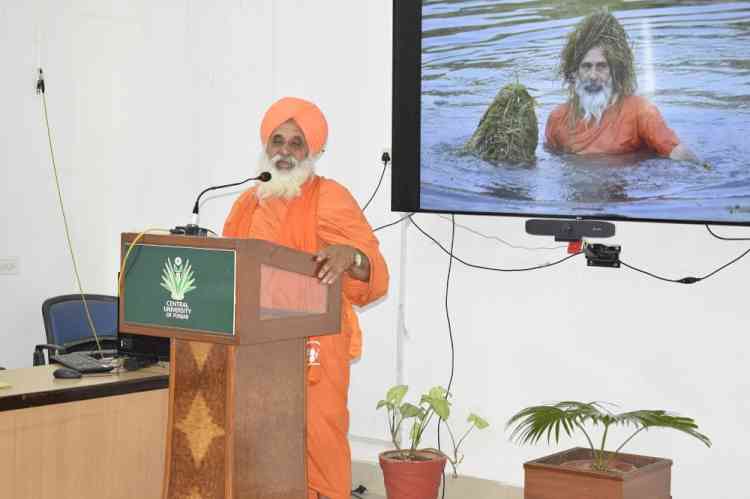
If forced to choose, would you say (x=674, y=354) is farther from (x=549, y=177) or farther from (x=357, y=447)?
(x=357, y=447)

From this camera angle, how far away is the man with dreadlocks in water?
407 centimetres

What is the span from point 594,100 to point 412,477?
5.52 ft

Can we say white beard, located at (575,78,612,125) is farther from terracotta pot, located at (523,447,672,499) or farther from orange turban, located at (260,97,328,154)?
terracotta pot, located at (523,447,672,499)

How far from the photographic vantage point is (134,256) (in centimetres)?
272

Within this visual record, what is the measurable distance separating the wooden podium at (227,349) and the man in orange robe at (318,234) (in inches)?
19.9

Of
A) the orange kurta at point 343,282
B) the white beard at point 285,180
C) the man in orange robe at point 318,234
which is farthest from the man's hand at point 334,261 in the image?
the white beard at point 285,180

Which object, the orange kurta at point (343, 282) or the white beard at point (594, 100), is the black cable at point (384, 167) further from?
the orange kurta at point (343, 282)

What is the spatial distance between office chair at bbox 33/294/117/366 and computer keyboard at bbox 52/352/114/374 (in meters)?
1.18

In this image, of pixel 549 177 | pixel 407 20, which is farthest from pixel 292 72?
pixel 549 177

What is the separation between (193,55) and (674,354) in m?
3.04

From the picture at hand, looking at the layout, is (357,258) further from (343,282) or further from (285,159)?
(285,159)

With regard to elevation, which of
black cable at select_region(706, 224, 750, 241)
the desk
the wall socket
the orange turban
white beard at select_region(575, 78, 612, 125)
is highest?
white beard at select_region(575, 78, 612, 125)

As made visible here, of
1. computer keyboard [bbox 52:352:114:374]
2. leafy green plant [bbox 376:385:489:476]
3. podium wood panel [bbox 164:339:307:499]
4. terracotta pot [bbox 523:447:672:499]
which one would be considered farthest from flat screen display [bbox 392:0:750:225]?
podium wood panel [bbox 164:339:307:499]

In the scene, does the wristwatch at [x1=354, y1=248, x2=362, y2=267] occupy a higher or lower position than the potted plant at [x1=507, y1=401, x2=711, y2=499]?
higher
